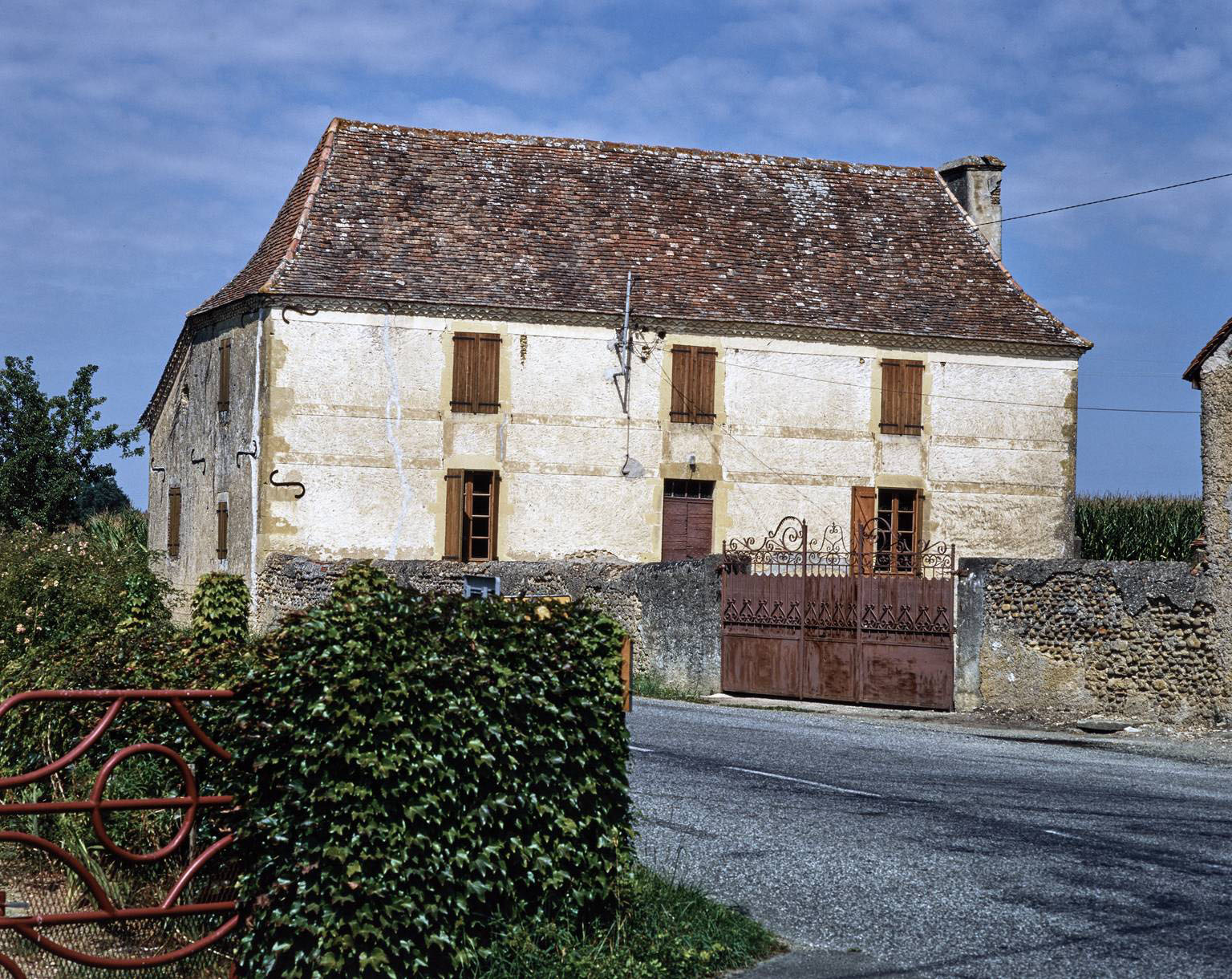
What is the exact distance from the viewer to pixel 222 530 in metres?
30.0

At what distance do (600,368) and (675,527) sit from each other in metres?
3.57

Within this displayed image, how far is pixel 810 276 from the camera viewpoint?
30719 millimetres

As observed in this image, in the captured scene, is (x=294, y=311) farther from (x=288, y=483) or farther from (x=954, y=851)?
(x=954, y=851)

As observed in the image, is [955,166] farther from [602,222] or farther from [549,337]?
[549,337]

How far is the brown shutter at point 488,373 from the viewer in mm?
28703

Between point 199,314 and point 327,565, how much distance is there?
27.2ft

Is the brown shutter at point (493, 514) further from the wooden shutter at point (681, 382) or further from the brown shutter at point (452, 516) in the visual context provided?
the wooden shutter at point (681, 382)

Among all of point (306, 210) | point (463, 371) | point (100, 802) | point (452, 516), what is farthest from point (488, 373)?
point (100, 802)

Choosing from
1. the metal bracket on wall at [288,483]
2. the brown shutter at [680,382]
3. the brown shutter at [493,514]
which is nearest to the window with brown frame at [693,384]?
the brown shutter at [680,382]

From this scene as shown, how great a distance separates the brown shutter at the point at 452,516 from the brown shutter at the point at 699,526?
4.67 m

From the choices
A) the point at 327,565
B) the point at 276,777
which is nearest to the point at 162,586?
the point at 327,565

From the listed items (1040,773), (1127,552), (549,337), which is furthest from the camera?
(1127,552)

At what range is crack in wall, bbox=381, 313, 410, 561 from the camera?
28.4m

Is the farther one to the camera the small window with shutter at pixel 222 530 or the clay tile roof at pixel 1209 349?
the small window with shutter at pixel 222 530
